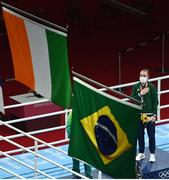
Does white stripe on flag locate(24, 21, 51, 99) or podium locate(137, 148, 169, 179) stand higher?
white stripe on flag locate(24, 21, 51, 99)

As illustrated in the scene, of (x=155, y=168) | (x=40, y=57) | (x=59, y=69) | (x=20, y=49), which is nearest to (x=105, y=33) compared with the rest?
(x=155, y=168)

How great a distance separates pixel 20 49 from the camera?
31.8 feet

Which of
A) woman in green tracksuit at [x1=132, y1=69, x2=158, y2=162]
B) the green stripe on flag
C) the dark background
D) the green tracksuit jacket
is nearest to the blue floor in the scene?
woman in green tracksuit at [x1=132, y1=69, x2=158, y2=162]

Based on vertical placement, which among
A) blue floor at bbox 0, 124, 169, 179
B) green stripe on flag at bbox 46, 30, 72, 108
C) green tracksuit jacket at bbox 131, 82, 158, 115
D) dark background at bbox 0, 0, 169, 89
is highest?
dark background at bbox 0, 0, 169, 89

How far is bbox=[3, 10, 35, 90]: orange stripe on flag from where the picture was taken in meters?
9.55

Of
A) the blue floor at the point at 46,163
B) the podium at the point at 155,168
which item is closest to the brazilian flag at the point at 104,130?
the podium at the point at 155,168

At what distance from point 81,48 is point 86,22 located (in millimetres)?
1851

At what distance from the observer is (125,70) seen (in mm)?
17672

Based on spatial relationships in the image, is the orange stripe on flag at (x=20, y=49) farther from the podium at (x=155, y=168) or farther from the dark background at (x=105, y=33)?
the dark background at (x=105, y=33)

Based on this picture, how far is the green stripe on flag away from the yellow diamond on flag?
2.17 ft

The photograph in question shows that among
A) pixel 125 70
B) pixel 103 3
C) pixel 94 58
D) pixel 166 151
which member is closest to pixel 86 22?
pixel 103 3

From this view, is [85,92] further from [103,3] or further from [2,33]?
[103,3]

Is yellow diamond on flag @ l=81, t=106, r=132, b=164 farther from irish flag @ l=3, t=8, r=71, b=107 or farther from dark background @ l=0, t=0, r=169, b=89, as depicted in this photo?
dark background @ l=0, t=0, r=169, b=89

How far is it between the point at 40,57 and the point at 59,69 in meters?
0.52
